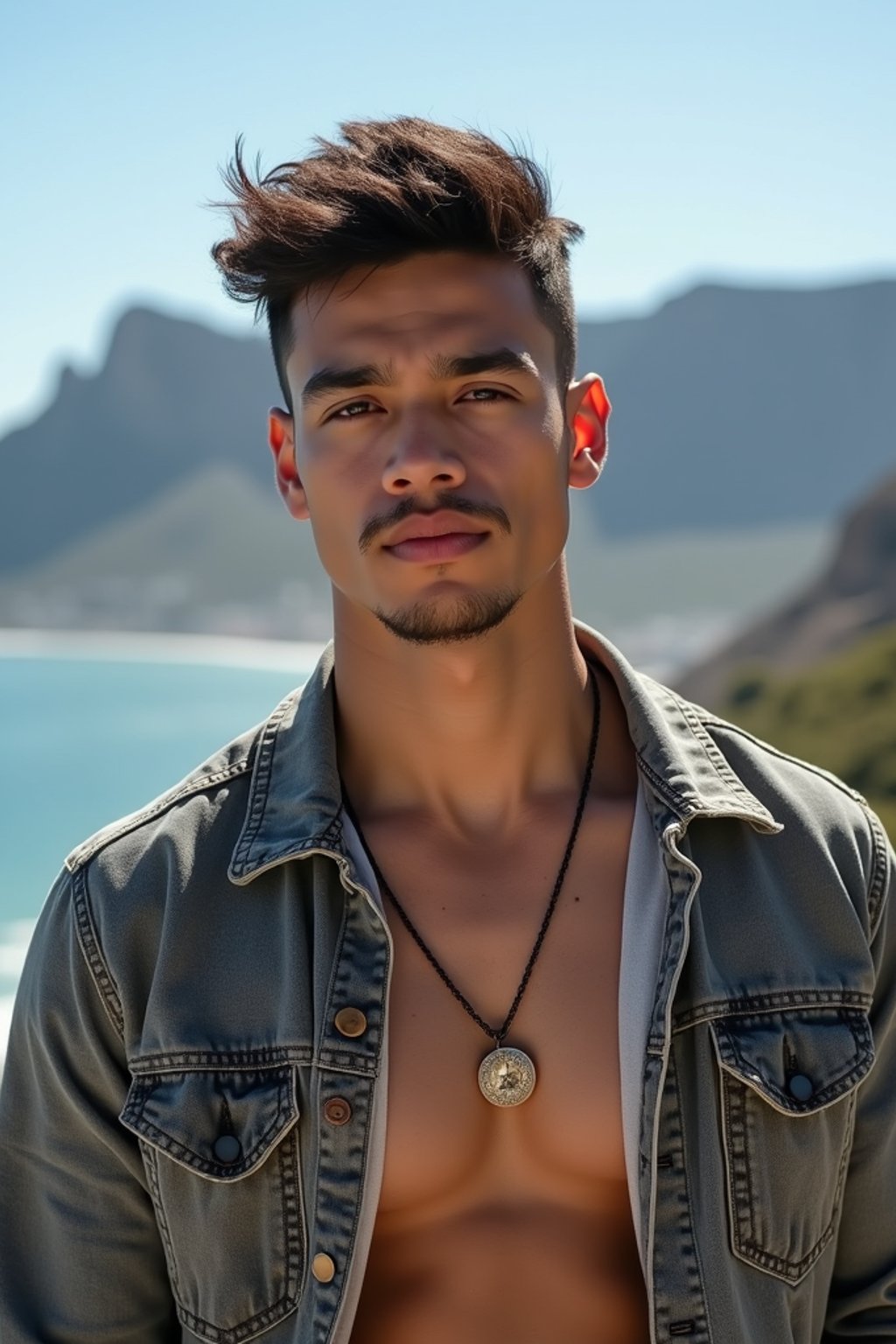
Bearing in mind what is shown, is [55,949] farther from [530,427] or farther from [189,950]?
[530,427]

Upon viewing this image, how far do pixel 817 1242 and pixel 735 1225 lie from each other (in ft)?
0.39

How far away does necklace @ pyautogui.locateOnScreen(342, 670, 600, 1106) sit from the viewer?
1607mm

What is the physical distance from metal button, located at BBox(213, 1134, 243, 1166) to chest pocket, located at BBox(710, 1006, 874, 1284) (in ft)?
1.62

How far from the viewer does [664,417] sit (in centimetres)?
7225

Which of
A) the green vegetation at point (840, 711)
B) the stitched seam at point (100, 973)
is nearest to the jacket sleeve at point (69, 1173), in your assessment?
the stitched seam at point (100, 973)

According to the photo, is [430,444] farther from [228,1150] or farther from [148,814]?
[228,1150]

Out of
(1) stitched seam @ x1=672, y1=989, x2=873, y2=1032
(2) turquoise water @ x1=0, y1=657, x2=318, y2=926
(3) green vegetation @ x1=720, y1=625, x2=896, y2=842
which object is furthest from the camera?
(3) green vegetation @ x1=720, y1=625, x2=896, y2=842

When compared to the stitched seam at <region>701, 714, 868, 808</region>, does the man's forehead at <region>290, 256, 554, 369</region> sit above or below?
above

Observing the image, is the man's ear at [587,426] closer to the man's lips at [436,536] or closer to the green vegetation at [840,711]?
the man's lips at [436,536]

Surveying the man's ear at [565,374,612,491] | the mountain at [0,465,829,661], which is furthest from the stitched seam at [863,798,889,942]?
the mountain at [0,465,829,661]

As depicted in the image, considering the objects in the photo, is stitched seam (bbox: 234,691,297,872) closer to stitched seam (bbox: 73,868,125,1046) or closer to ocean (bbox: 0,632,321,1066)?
stitched seam (bbox: 73,868,125,1046)

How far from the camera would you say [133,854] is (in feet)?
5.39

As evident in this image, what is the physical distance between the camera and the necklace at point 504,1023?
5.27ft

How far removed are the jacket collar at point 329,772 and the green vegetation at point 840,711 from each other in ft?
38.1
